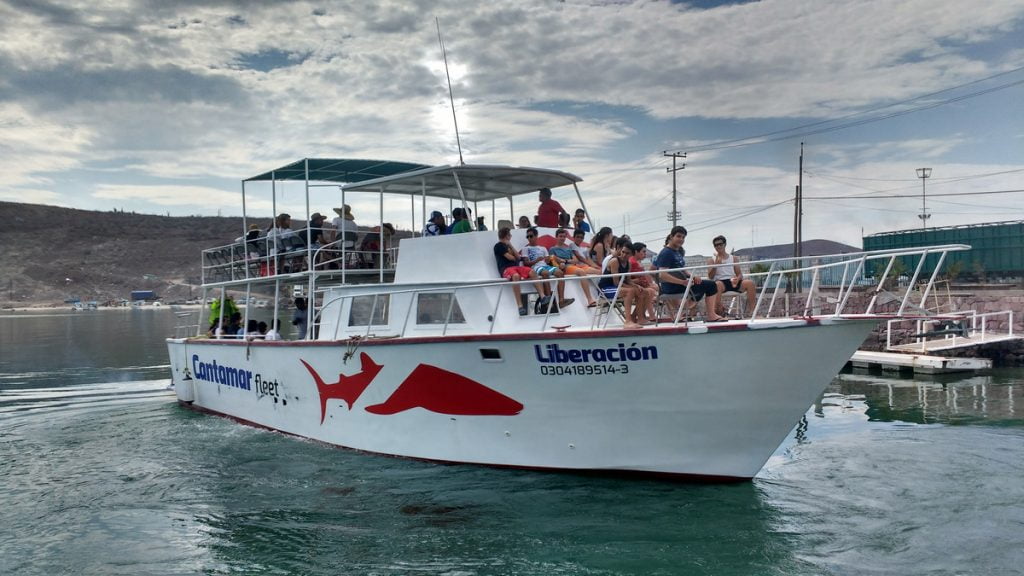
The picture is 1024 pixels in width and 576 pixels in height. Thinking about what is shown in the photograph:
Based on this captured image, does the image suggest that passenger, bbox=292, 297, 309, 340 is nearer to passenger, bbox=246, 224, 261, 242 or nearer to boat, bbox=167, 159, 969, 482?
boat, bbox=167, 159, 969, 482

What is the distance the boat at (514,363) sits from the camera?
952 centimetres

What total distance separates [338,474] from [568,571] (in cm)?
519

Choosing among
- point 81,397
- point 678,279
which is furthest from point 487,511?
point 81,397

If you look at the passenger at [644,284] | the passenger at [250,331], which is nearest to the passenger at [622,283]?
the passenger at [644,284]

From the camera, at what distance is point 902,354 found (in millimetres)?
25875

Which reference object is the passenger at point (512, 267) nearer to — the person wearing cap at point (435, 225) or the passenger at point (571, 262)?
the passenger at point (571, 262)

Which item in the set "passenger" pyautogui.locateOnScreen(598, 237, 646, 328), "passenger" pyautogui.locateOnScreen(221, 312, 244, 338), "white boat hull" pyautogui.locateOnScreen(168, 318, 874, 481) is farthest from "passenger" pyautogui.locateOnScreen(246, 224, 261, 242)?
"passenger" pyautogui.locateOnScreen(598, 237, 646, 328)

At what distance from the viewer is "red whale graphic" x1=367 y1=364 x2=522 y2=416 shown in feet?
35.7

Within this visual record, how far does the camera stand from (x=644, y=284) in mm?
10602

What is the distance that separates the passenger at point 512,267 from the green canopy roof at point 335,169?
4.97 m

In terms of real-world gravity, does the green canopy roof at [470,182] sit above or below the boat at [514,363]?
above

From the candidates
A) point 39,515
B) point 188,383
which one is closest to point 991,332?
point 188,383

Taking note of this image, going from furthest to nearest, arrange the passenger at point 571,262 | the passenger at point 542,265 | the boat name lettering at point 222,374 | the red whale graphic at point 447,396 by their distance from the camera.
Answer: the boat name lettering at point 222,374 < the passenger at point 571,262 < the passenger at point 542,265 < the red whale graphic at point 447,396

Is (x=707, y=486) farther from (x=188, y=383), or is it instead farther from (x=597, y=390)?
(x=188, y=383)
